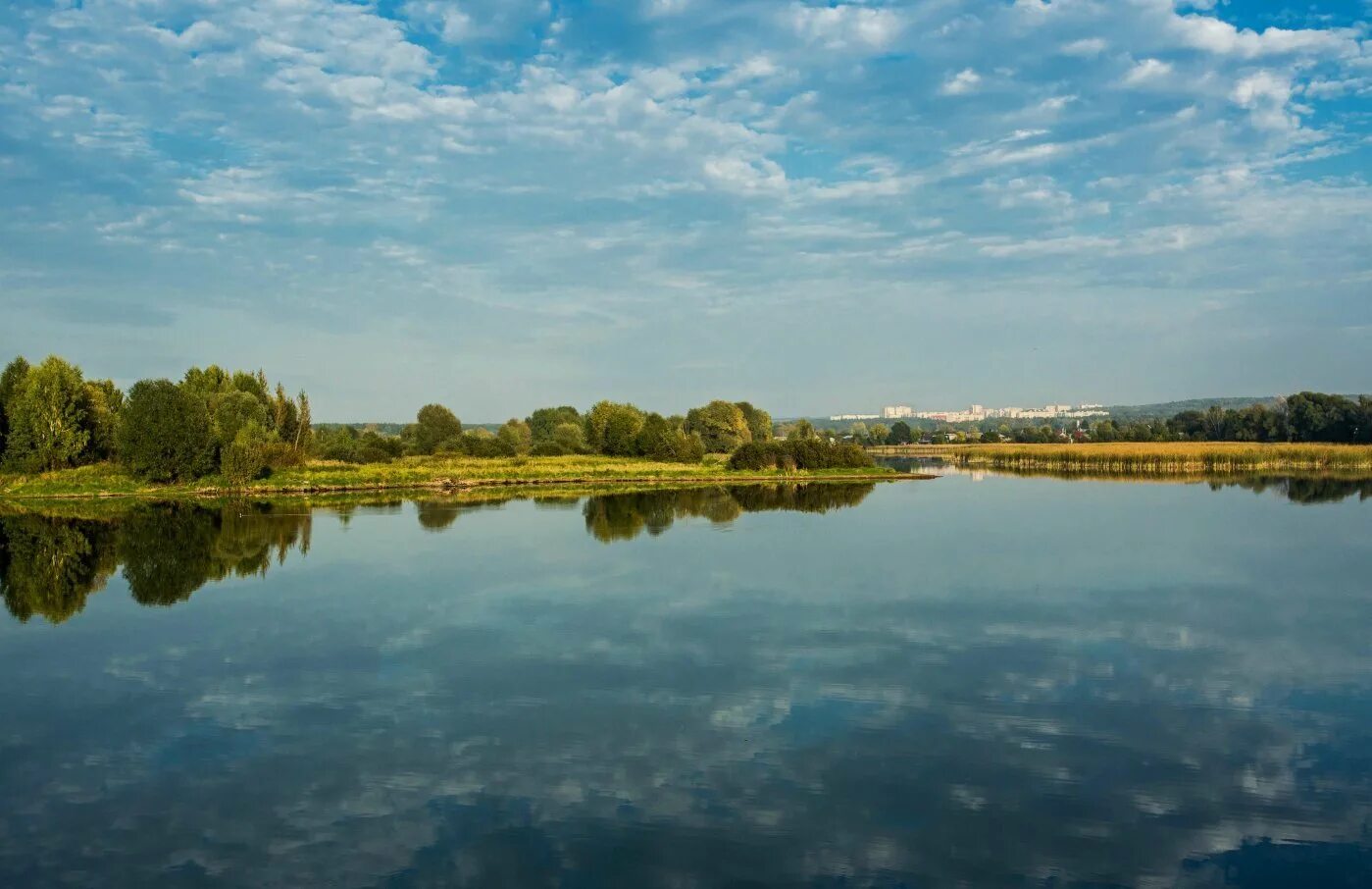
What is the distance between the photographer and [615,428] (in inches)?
3063

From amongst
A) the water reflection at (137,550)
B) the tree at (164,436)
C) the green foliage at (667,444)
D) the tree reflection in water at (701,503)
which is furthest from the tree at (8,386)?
the green foliage at (667,444)

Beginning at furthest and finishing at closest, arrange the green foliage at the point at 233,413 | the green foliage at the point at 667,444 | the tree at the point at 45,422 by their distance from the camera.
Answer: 1. the green foliage at the point at 667,444
2. the green foliage at the point at 233,413
3. the tree at the point at 45,422

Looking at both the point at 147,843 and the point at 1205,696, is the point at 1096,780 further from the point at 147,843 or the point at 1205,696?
the point at 147,843

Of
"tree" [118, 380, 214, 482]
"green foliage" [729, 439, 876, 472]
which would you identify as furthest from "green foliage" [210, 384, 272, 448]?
"green foliage" [729, 439, 876, 472]

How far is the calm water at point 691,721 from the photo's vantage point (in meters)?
7.76

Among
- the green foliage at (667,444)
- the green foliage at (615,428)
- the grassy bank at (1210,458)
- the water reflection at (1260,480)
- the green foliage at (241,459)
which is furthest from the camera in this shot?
the green foliage at (615,428)

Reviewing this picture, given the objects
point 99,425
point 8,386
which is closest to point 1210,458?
point 99,425

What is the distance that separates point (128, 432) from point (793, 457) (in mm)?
38764

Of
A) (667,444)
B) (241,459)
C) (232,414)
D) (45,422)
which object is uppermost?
(232,414)

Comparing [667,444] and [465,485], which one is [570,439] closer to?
[667,444]

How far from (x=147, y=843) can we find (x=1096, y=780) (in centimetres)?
868

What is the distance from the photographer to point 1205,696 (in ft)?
38.8

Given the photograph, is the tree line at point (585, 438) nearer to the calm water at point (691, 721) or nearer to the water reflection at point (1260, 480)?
the water reflection at point (1260, 480)

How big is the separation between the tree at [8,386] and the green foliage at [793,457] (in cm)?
4133
